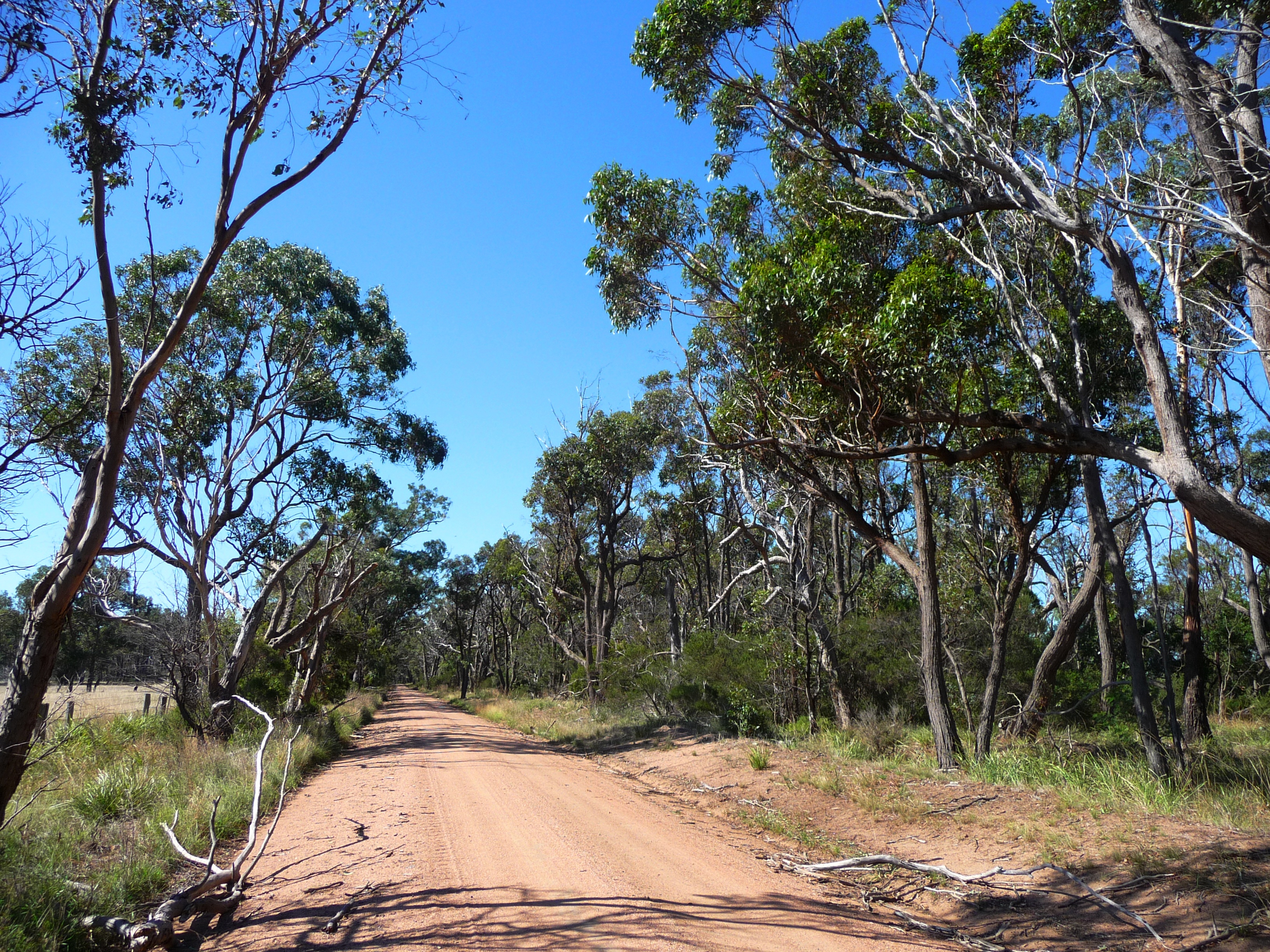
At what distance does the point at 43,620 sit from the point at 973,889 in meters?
7.74

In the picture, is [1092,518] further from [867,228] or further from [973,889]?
[973,889]

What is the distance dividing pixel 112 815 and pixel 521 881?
5.19 m

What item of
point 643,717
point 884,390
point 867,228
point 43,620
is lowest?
point 643,717

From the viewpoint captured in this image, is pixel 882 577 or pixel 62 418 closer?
pixel 62 418

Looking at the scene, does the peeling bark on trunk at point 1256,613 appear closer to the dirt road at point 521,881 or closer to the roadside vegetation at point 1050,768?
the roadside vegetation at point 1050,768

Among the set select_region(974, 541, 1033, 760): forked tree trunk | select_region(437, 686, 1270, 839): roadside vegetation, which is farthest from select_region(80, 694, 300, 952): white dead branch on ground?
select_region(974, 541, 1033, 760): forked tree trunk

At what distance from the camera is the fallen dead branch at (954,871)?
5457 millimetres

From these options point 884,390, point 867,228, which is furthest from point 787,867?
point 867,228

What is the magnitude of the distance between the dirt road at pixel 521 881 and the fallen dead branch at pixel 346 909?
0.21ft

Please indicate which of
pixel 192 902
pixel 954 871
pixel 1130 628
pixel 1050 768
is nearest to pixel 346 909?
pixel 192 902

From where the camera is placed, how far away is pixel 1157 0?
8.36 meters

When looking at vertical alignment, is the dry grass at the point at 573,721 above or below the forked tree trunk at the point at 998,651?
below

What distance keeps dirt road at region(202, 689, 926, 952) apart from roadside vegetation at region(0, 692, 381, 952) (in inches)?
32.3

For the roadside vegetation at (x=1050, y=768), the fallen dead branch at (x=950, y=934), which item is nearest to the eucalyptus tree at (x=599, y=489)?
the roadside vegetation at (x=1050, y=768)
